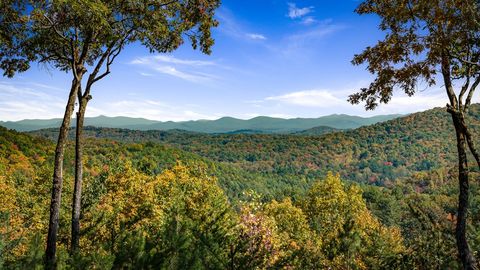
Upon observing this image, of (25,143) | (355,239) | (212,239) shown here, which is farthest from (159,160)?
(212,239)

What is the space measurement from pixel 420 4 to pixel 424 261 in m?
7.45

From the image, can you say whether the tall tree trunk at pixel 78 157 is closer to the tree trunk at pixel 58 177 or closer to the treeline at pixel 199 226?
the tree trunk at pixel 58 177

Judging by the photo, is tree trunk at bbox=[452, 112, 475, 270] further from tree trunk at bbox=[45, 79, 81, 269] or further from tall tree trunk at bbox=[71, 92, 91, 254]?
tall tree trunk at bbox=[71, 92, 91, 254]

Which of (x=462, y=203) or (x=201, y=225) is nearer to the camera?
(x=462, y=203)

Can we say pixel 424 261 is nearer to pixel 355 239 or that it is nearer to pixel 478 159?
pixel 478 159

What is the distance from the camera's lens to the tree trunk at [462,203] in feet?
31.8

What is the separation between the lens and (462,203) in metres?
10.1

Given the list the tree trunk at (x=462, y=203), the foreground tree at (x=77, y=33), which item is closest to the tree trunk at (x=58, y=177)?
the foreground tree at (x=77, y=33)

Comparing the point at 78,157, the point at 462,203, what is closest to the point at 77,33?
the point at 78,157

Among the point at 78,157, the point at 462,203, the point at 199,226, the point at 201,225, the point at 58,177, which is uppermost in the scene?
the point at 78,157

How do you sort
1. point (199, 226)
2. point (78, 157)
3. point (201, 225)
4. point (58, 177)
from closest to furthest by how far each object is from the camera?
point (199, 226), point (201, 225), point (58, 177), point (78, 157)

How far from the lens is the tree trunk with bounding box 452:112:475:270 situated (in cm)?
969

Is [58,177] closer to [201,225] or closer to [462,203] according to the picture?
[201,225]

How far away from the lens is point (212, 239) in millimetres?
7352
